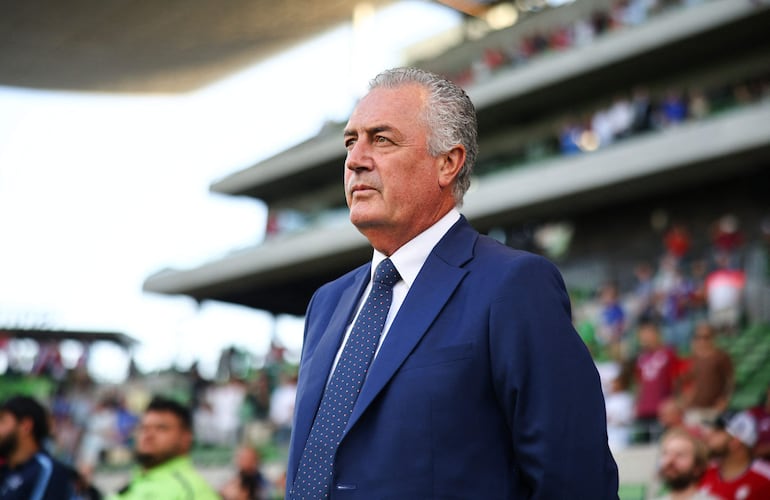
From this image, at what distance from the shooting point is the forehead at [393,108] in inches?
94.1

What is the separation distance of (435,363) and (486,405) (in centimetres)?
14

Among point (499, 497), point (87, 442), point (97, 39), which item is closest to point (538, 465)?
point (499, 497)

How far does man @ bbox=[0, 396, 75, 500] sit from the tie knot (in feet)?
12.2

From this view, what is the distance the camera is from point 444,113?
7.98ft

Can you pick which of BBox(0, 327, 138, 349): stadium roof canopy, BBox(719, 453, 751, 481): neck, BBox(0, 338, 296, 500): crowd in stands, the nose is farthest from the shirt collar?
BBox(0, 327, 138, 349): stadium roof canopy

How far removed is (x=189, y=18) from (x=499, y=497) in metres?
27.0

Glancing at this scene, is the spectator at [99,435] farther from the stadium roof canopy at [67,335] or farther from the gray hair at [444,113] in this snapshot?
the gray hair at [444,113]

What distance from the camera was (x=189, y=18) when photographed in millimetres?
27500

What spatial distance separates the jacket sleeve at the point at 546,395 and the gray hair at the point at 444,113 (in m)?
0.43

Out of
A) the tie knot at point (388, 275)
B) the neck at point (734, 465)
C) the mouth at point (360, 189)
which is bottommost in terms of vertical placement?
the neck at point (734, 465)

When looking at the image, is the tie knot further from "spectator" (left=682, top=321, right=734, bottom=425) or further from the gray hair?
"spectator" (left=682, top=321, right=734, bottom=425)

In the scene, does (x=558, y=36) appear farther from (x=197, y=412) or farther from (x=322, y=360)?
(x=322, y=360)

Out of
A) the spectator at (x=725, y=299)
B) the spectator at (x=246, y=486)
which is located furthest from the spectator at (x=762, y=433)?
the spectator at (x=725, y=299)

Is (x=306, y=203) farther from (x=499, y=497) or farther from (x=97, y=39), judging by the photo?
(x=499, y=497)
